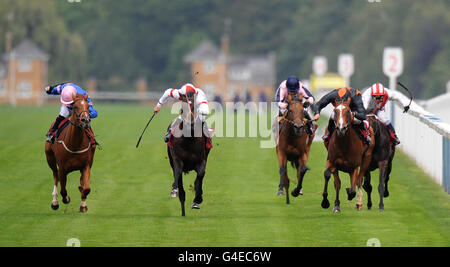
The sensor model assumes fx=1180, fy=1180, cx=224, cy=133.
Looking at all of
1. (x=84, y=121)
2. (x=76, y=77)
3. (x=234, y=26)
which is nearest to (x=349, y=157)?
(x=84, y=121)

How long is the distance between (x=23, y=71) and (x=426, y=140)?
7826cm

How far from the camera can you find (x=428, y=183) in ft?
61.7

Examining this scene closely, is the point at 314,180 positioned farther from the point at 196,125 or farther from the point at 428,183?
the point at 196,125

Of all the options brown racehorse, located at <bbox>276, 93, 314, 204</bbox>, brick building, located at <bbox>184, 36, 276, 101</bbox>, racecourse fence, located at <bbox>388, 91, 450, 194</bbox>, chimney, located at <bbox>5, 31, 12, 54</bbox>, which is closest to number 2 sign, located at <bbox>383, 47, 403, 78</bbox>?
racecourse fence, located at <bbox>388, 91, 450, 194</bbox>

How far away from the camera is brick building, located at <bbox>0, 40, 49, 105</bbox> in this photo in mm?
87812

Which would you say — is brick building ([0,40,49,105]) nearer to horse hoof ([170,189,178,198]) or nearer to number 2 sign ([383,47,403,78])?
number 2 sign ([383,47,403,78])

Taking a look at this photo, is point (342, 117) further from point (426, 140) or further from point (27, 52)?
point (27, 52)

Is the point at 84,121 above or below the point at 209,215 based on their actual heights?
above

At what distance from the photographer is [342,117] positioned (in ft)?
48.1

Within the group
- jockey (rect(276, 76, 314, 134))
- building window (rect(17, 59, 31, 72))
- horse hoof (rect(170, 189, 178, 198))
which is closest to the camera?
jockey (rect(276, 76, 314, 134))

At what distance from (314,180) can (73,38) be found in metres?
69.8

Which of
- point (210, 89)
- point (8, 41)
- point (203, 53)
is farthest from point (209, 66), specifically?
point (8, 41)

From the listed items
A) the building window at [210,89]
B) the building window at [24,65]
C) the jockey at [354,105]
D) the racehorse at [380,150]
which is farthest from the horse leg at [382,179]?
the building window at [210,89]
